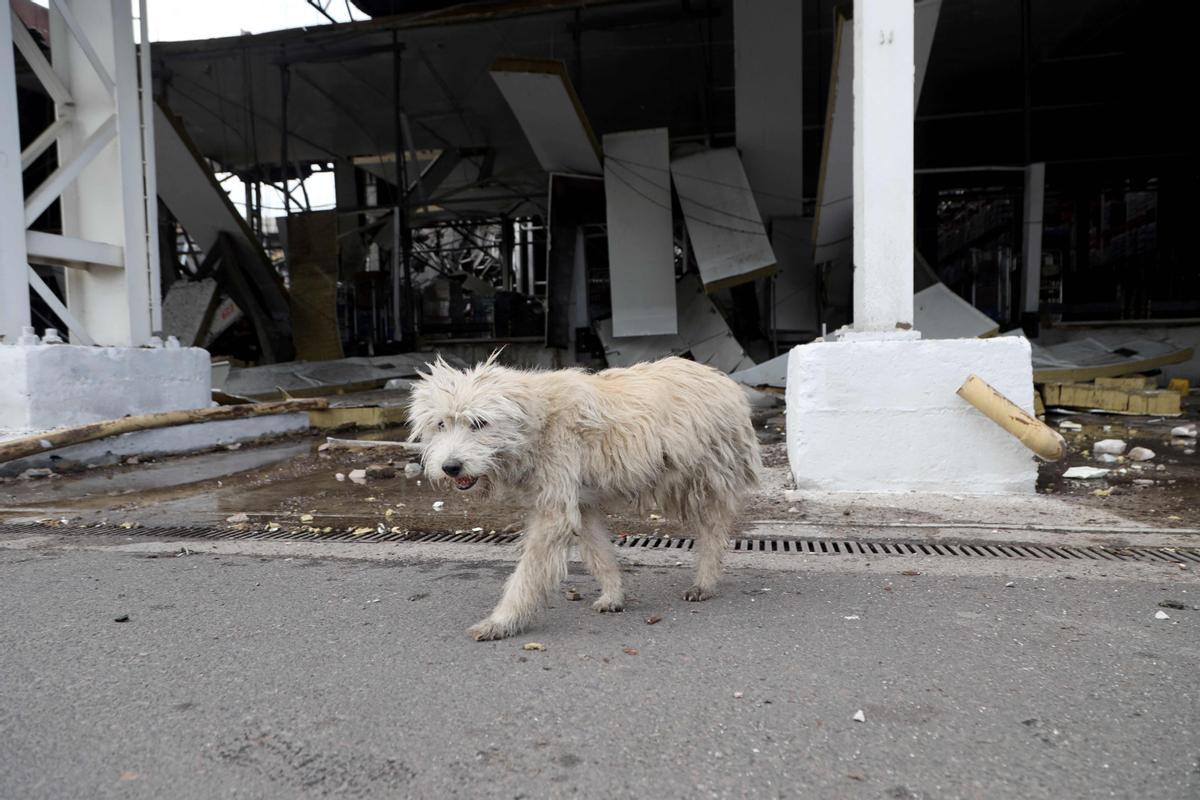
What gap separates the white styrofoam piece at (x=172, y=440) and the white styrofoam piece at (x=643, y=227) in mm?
6131

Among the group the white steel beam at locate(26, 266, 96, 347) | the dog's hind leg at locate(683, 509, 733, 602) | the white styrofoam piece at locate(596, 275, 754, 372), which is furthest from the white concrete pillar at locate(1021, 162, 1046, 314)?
the white steel beam at locate(26, 266, 96, 347)

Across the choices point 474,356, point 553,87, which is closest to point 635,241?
point 553,87

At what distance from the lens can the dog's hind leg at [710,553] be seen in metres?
3.32

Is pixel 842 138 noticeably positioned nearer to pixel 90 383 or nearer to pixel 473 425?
pixel 473 425

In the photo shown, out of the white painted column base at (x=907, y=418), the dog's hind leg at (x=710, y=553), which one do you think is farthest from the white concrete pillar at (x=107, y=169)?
the dog's hind leg at (x=710, y=553)

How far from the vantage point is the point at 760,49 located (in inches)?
476

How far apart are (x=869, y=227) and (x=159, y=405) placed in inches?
272

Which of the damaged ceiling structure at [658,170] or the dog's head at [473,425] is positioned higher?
the damaged ceiling structure at [658,170]

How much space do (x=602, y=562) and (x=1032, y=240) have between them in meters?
13.0

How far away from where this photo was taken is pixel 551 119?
40.5 ft

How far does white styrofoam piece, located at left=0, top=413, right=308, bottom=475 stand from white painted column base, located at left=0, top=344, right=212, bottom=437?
25 cm

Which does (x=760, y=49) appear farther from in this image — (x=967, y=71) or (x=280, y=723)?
(x=280, y=723)

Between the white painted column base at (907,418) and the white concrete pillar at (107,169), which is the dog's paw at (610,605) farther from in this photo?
the white concrete pillar at (107,169)

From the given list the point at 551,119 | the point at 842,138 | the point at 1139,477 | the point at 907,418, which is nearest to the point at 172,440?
the point at 907,418
